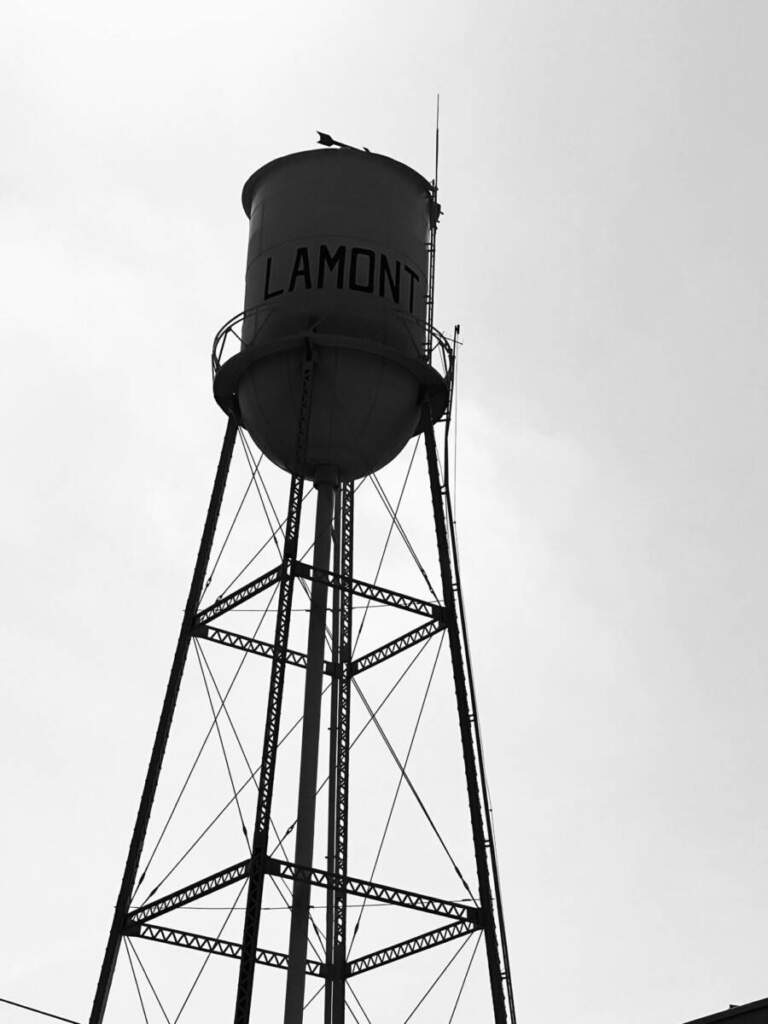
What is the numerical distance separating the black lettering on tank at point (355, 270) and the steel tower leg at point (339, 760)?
264 cm

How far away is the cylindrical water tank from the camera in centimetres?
1986

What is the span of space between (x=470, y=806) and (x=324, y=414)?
4831 millimetres

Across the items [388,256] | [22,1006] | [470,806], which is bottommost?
[22,1006]

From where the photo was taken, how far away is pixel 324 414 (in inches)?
786

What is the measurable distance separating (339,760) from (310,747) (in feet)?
3.28

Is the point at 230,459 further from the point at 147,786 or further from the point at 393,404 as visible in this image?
the point at 147,786

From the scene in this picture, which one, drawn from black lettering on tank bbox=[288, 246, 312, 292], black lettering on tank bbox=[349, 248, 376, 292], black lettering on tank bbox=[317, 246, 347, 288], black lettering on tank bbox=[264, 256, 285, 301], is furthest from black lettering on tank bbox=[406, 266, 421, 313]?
black lettering on tank bbox=[264, 256, 285, 301]

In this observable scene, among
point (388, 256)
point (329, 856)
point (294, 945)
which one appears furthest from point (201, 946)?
point (388, 256)

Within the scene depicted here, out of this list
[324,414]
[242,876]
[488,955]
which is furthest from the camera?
[324,414]

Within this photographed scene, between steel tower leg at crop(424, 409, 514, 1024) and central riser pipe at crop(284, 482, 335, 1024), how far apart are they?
131 centimetres

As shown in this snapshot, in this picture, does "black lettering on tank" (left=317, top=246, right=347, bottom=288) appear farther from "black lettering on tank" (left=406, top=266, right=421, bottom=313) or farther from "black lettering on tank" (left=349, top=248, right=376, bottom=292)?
"black lettering on tank" (left=406, top=266, right=421, bottom=313)

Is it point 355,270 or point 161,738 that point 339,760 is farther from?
point 355,270

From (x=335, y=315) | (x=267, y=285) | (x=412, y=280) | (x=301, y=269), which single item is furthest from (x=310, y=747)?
(x=412, y=280)

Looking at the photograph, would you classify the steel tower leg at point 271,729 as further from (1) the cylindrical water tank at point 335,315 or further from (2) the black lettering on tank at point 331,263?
(2) the black lettering on tank at point 331,263
